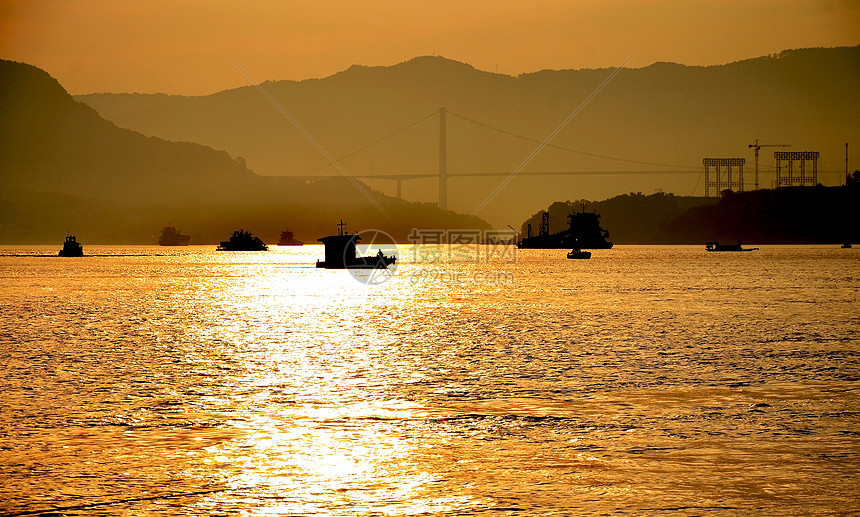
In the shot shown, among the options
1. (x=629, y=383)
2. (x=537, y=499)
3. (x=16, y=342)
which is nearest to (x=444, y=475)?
(x=537, y=499)

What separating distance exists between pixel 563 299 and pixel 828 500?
5832cm

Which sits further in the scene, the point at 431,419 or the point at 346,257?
the point at 346,257

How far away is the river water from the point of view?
1372 centimetres

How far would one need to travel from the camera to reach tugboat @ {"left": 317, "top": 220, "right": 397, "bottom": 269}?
477 feet

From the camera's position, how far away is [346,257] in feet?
477

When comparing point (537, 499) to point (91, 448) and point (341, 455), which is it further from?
point (91, 448)

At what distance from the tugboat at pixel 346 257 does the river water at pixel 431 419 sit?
97.9m

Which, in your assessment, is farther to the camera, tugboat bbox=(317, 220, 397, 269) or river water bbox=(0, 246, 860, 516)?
tugboat bbox=(317, 220, 397, 269)

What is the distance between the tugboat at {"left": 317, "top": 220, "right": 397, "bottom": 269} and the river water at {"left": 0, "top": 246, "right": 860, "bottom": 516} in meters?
97.9

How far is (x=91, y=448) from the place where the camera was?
55.7 feet

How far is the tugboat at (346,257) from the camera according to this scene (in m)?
145

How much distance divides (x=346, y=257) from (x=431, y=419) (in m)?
126

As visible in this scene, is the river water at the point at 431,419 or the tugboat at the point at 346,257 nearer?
the river water at the point at 431,419

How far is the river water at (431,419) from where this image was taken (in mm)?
13719
